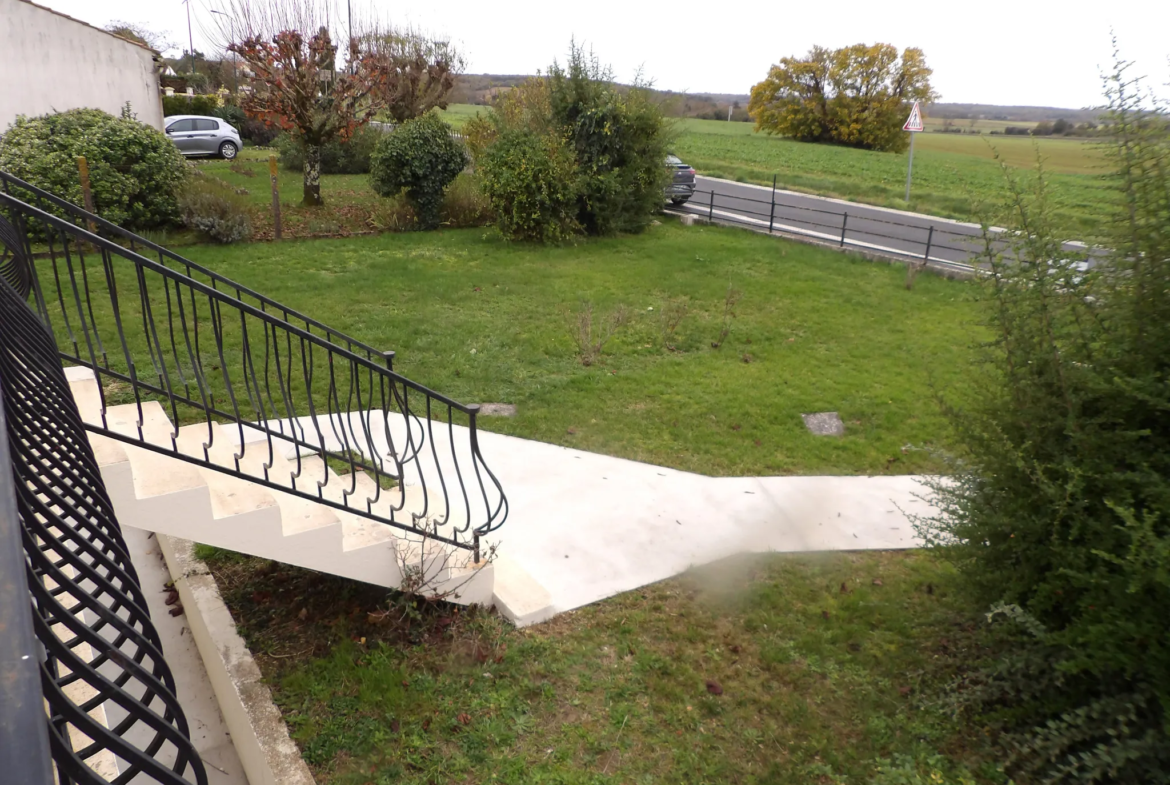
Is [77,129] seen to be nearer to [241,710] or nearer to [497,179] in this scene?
[497,179]

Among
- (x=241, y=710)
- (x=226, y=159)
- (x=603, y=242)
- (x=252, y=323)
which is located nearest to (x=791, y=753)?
(x=241, y=710)

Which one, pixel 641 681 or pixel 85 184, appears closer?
pixel 641 681

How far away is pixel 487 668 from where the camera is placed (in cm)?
404

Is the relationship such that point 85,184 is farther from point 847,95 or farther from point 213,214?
point 847,95

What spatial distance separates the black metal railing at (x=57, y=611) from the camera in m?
0.83

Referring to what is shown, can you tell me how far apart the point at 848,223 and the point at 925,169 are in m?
14.4

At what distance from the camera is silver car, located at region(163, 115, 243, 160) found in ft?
77.7

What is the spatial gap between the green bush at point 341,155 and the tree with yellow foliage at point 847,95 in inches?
1120

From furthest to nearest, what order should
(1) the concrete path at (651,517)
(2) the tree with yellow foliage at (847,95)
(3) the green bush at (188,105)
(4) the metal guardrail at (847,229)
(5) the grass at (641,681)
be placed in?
1. (2) the tree with yellow foliage at (847,95)
2. (3) the green bush at (188,105)
3. (4) the metal guardrail at (847,229)
4. (1) the concrete path at (651,517)
5. (5) the grass at (641,681)

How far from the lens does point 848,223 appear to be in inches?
722

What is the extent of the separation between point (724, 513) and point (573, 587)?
1473 mm

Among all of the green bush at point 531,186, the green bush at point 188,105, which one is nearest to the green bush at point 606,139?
the green bush at point 531,186

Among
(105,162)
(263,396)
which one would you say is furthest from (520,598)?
(105,162)

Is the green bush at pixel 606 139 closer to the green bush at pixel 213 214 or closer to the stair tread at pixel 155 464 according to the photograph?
the green bush at pixel 213 214
